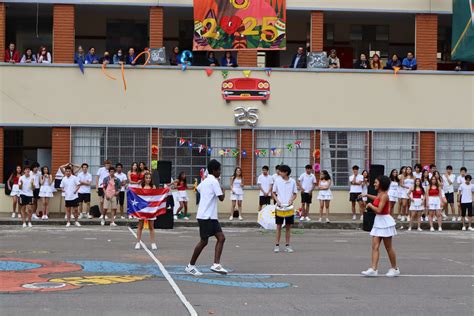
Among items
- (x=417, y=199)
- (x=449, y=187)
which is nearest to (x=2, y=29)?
(x=417, y=199)

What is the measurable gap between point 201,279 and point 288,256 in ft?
13.7

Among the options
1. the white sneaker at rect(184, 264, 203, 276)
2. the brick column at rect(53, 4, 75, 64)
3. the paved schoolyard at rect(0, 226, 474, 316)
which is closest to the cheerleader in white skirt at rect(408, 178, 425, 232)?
the paved schoolyard at rect(0, 226, 474, 316)

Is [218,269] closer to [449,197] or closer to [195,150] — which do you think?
[195,150]

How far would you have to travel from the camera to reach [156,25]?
30.5 metres

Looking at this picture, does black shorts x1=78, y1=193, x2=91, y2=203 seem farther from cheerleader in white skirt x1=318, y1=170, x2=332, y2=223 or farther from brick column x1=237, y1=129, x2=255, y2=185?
cheerleader in white skirt x1=318, y1=170, x2=332, y2=223

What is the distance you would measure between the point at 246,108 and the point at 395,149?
5.49 m

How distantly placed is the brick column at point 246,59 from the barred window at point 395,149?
195 inches

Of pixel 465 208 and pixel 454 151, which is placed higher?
pixel 454 151

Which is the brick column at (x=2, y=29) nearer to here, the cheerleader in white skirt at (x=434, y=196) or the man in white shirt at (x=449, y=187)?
the cheerleader in white skirt at (x=434, y=196)

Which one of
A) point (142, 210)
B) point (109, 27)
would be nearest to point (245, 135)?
point (109, 27)

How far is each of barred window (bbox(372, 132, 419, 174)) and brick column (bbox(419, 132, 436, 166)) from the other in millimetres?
192

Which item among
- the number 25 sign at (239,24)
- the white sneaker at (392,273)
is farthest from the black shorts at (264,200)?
the white sneaker at (392,273)

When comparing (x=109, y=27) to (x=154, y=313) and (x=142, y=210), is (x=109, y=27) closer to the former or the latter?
(x=142, y=210)

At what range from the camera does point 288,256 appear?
17297mm
